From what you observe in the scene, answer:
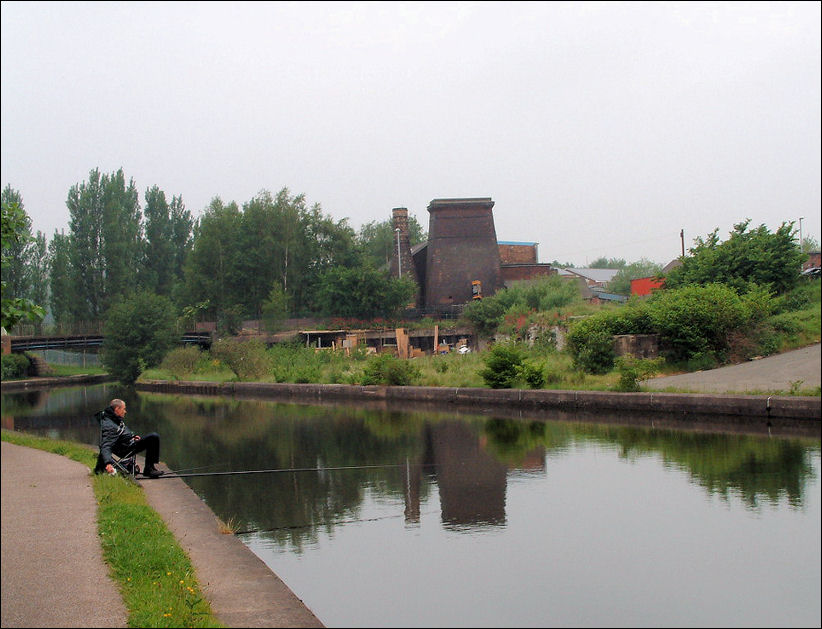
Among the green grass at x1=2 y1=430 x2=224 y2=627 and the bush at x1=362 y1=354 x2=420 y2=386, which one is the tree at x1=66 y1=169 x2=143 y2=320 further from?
the green grass at x1=2 y1=430 x2=224 y2=627

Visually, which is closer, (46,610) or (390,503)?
(46,610)

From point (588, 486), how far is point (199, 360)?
2599cm

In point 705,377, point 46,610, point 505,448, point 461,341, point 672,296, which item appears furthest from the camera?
point 461,341

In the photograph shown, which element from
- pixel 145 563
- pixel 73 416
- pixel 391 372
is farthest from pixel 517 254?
pixel 145 563

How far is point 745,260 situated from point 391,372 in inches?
452

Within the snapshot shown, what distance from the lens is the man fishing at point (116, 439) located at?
9.45 meters

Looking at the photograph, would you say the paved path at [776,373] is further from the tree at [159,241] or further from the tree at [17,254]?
the tree at [159,241]

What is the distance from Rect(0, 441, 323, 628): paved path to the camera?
15.3 feet

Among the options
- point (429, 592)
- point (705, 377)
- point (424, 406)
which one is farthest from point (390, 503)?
point (424, 406)

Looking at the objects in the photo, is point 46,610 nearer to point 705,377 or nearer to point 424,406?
point 705,377

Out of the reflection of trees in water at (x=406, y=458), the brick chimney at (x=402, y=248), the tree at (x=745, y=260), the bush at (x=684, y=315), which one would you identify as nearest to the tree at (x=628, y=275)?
the brick chimney at (x=402, y=248)

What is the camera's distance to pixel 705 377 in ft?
39.7

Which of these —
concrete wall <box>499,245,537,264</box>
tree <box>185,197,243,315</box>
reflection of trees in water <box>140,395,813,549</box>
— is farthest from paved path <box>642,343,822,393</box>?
tree <box>185,197,243,315</box>

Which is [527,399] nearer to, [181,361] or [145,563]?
[145,563]
